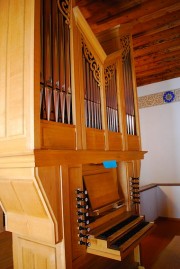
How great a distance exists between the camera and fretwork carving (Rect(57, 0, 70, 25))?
2333 millimetres

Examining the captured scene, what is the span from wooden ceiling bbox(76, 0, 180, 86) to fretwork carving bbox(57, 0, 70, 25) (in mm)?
906

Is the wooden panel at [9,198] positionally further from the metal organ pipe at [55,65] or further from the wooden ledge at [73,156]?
the metal organ pipe at [55,65]

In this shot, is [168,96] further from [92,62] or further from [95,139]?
[95,139]

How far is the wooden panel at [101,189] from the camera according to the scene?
109 inches

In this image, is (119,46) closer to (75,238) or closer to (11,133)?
(11,133)

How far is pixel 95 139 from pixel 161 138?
4.15m

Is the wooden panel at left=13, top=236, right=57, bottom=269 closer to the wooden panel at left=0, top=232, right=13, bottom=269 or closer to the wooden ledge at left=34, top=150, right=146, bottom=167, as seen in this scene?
the wooden ledge at left=34, top=150, right=146, bottom=167

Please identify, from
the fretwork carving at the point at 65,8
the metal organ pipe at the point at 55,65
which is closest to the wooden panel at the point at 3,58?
the metal organ pipe at the point at 55,65

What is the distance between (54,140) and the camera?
2.01 meters

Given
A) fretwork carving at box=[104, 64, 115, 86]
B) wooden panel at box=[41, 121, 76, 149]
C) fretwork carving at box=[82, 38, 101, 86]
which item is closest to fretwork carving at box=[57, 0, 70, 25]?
fretwork carving at box=[82, 38, 101, 86]

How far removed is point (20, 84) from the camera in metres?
1.96

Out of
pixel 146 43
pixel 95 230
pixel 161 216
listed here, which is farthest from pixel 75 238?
pixel 161 216

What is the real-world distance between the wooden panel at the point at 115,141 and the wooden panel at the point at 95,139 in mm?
193

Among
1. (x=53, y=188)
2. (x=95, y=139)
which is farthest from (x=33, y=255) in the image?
(x=95, y=139)
